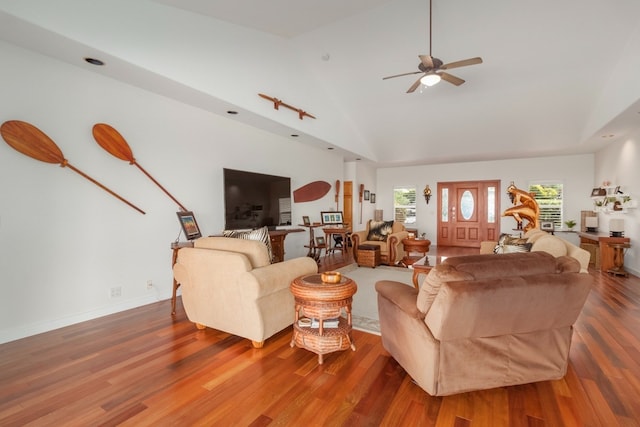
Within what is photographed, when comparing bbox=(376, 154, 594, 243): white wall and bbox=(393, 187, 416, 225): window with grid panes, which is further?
bbox=(393, 187, 416, 225): window with grid panes

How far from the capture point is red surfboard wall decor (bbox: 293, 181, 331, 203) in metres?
6.63

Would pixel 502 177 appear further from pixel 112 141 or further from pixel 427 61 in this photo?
A: pixel 112 141

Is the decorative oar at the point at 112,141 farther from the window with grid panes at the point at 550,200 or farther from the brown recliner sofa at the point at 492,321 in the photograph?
the window with grid panes at the point at 550,200

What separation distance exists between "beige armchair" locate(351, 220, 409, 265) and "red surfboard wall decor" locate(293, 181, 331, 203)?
51.4 inches

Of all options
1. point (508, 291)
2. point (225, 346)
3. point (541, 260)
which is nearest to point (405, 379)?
point (508, 291)

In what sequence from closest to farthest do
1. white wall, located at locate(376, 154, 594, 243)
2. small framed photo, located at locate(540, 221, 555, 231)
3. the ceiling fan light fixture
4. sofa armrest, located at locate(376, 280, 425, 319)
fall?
1. sofa armrest, located at locate(376, 280, 425, 319)
2. the ceiling fan light fixture
3. small framed photo, located at locate(540, 221, 555, 231)
4. white wall, located at locate(376, 154, 594, 243)

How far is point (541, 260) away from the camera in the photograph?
196 centimetres

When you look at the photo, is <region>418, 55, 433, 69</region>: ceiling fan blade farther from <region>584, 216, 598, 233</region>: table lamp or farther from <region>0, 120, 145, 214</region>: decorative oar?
<region>584, 216, 598, 233</region>: table lamp

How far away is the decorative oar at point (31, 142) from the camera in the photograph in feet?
9.35

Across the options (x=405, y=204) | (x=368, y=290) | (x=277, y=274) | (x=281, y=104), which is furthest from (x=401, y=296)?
(x=405, y=204)

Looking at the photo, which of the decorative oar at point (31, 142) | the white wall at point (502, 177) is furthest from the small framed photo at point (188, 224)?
the white wall at point (502, 177)

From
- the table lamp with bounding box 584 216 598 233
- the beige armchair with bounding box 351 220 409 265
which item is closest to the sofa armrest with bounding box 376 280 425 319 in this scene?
the beige armchair with bounding box 351 220 409 265

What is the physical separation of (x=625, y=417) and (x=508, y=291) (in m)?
0.96

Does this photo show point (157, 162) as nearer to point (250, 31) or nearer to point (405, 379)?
point (250, 31)
